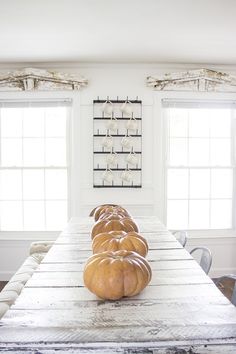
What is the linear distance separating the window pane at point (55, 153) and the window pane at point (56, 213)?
1.59 ft

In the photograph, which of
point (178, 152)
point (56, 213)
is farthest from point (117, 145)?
point (56, 213)

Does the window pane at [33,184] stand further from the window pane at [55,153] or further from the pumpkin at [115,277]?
the pumpkin at [115,277]

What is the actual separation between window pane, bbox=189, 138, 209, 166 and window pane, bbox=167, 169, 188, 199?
0.17 metres

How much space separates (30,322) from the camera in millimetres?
1121

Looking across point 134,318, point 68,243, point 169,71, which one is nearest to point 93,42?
point 169,71

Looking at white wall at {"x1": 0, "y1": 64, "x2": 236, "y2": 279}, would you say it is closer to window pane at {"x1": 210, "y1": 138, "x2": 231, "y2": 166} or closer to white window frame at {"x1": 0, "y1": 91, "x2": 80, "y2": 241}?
white window frame at {"x1": 0, "y1": 91, "x2": 80, "y2": 241}

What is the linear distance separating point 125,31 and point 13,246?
9.01ft

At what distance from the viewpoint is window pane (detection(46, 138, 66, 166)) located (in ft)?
14.3

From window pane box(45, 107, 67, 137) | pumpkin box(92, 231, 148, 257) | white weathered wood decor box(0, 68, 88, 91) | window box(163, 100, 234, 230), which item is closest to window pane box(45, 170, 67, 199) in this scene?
window pane box(45, 107, 67, 137)

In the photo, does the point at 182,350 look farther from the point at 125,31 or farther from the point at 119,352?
the point at 125,31

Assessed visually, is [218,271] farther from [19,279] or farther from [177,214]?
[19,279]

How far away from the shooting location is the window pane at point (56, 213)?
14.4 ft

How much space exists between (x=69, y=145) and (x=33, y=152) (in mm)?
447

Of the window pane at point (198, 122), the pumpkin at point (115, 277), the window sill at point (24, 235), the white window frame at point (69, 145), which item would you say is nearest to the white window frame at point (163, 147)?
the window pane at point (198, 122)
